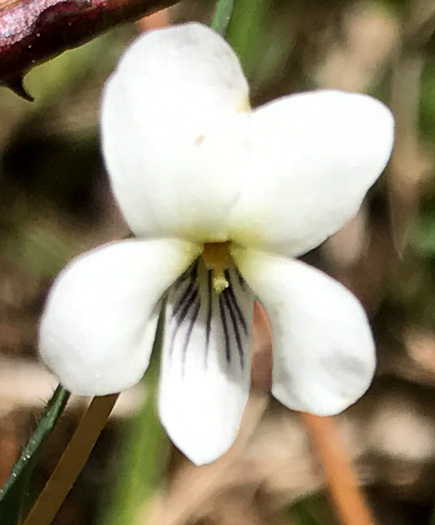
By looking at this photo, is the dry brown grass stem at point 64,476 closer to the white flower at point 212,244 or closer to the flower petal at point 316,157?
the white flower at point 212,244

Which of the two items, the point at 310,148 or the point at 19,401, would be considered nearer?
the point at 310,148

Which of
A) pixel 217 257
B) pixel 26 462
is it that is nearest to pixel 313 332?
pixel 217 257

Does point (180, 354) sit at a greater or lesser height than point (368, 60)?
greater

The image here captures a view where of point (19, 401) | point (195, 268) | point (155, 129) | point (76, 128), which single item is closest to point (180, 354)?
point (195, 268)

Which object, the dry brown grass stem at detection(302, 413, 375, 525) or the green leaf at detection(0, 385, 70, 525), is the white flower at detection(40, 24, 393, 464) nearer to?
the green leaf at detection(0, 385, 70, 525)

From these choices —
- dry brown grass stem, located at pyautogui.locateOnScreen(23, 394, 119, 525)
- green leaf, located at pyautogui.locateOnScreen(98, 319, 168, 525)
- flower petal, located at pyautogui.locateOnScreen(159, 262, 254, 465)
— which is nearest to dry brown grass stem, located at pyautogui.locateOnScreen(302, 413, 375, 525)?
green leaf, located at pyautogui.locateOnScreen(98, 319, 168, 525)

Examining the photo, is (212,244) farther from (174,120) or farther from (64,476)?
(64,476)

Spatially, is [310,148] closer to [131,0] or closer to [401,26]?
[131,0]
